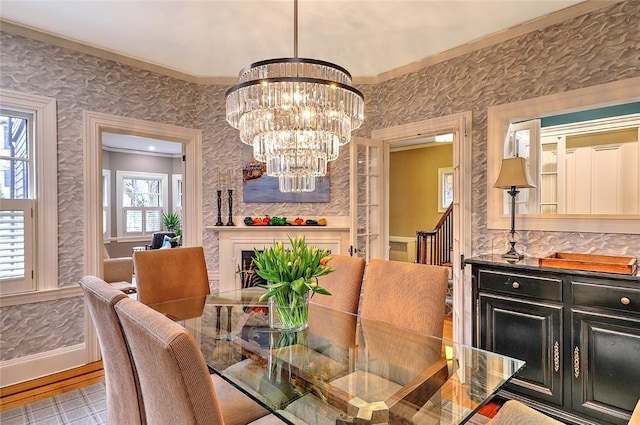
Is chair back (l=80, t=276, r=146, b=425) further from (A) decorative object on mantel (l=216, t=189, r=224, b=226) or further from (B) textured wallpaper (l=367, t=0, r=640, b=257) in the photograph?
(B) textured wallpaper (l=367, t=0, r=640, b=257)

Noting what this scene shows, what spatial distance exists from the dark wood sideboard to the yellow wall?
14.2ft

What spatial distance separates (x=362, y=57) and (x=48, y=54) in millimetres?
2715

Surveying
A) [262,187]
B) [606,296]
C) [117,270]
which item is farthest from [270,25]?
[117,270]

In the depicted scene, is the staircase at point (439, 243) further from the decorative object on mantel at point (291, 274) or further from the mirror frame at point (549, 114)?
the decorative object on mantel at point (291, 274)

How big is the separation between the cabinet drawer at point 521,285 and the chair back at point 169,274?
213 cm

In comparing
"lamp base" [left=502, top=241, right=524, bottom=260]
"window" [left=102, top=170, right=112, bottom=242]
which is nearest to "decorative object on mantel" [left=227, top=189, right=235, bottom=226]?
"lamp base" [left=502, top=241, right=524, bottom=260]

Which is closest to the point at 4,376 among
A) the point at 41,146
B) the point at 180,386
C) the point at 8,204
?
the point at 8,204

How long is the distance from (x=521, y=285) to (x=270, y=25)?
2647mm

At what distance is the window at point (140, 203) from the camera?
24.3ft

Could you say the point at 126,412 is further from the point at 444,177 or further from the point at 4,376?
the point at 444,177

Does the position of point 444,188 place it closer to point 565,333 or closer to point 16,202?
point 565,333

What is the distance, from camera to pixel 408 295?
80.8 inches

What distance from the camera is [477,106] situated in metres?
3.05

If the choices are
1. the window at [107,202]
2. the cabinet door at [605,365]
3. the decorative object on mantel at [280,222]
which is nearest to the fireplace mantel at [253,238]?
the decorative object on mantel at [280,222]
